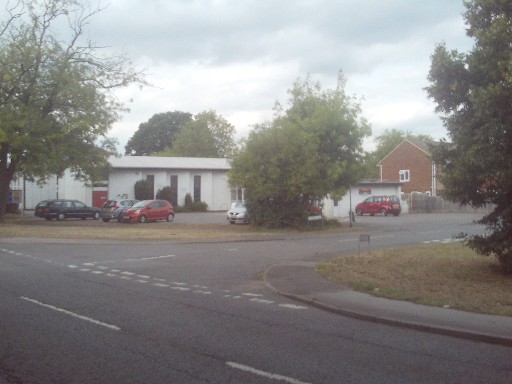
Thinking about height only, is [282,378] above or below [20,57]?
below

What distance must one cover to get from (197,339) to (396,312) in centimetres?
373

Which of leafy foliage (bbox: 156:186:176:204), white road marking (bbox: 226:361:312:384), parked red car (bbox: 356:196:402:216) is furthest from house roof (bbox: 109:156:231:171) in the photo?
white road marking (bbox: 226:361:312:384)

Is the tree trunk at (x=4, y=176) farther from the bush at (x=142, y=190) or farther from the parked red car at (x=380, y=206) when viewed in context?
the parked red car at (x=380, y=206)

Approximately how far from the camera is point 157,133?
359 ft

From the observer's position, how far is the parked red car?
178 feet

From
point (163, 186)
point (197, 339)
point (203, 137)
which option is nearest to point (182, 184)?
point (163, 186)

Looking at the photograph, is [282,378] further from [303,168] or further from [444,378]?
[303,168]

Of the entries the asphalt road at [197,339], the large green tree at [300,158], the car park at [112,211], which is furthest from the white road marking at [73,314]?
the car park at [112,211]

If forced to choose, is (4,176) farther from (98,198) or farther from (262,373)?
(262,373)

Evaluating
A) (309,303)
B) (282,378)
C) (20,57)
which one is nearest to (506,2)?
(309,303)

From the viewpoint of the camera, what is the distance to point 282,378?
679 cm

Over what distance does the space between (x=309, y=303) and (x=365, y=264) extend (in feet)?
21.3

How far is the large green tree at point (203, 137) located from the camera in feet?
323

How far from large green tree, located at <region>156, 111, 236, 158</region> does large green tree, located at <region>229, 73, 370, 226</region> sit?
193 feet
